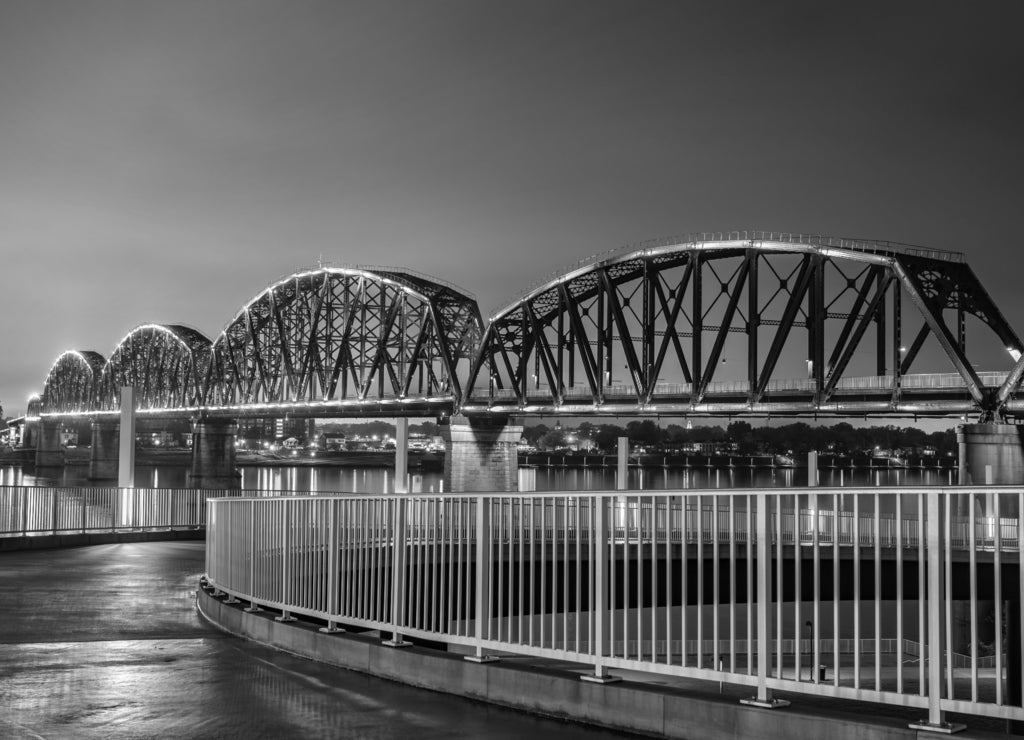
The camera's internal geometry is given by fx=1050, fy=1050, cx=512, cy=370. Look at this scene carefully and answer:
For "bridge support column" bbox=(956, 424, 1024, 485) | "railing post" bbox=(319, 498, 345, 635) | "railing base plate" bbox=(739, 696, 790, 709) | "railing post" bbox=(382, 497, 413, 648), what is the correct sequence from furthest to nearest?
"bridge support column" bbox=(956, 424, 1024, 485)
"railing post" bbox=(319, 498, 345, 635)
"railing post" bbox=(382, 497, 413, 648)
"railing base plate" bbox=(739, 696, 790, 709)

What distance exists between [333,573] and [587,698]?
401cm

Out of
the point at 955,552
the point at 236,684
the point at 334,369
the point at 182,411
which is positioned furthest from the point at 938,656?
the point at 182,411

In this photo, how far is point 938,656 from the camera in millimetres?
6168

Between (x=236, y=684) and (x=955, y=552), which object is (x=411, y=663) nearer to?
(x=236, y=684)

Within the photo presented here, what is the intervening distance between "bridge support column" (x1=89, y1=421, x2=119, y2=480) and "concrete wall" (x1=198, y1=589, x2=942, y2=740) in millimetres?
167848

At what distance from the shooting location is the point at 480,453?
333 ft

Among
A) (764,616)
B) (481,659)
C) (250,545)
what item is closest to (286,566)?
(250,545)

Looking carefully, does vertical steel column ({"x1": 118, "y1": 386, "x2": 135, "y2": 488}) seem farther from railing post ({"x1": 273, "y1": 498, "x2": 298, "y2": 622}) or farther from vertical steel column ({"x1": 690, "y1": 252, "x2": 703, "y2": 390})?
vertical steel column ({"x1": 690, "y1": 252, "x2": 703, "y2": 390})

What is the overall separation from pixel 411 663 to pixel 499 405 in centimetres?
9091

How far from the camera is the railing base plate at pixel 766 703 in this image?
6.79 m

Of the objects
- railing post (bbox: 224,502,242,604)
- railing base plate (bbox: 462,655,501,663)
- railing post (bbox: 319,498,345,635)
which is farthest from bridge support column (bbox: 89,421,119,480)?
railing base plate (bbox: 462,655,501,663)

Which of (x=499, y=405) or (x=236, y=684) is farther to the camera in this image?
(x=499, y=405)

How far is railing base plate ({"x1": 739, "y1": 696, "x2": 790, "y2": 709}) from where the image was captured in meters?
6.79

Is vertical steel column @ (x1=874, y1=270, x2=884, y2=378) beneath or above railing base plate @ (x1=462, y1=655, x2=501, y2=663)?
above
